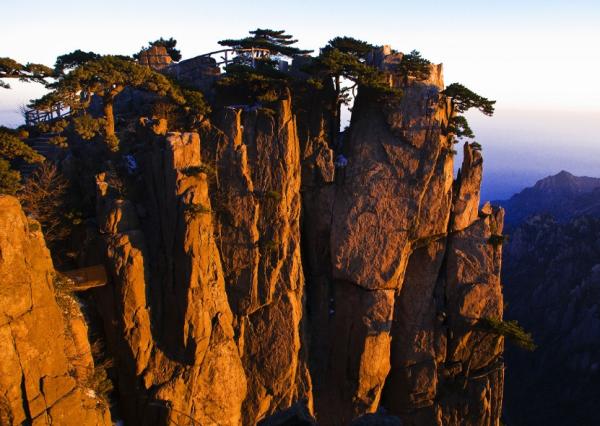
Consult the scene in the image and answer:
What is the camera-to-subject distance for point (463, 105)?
36094 millimetres

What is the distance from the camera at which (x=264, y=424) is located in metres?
13.4

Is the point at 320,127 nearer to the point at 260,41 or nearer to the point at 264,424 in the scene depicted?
the point at 260,41

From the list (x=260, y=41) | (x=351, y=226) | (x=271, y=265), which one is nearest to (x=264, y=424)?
(x=271, y=265)

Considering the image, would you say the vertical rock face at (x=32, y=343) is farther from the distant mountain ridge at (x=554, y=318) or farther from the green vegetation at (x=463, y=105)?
the distant mountain ridge at (x=554, y=318)

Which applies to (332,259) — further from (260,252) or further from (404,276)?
(404,276)

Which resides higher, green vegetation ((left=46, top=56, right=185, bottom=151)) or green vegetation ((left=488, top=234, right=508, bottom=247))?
green vegetation ((left=46, top=56, right=185, bottom=151))

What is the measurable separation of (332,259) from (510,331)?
14752 mm

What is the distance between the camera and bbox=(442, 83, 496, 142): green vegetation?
3484 cm

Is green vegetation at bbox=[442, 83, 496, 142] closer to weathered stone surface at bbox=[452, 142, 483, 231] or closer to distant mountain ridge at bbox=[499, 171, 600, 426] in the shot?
weathered stone surface at bbox=[452, 142, 483, 231]

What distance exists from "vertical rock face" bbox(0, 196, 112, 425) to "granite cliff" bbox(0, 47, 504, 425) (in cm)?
749

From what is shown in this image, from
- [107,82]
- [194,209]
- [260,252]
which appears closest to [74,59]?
[107,82]

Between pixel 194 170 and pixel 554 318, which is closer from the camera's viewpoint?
pixel 194 170

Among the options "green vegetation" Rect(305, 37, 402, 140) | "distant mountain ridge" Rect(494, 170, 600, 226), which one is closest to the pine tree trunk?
"green vegetation" Rect(305, 37, 402, 140)

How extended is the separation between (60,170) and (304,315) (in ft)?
70.2
